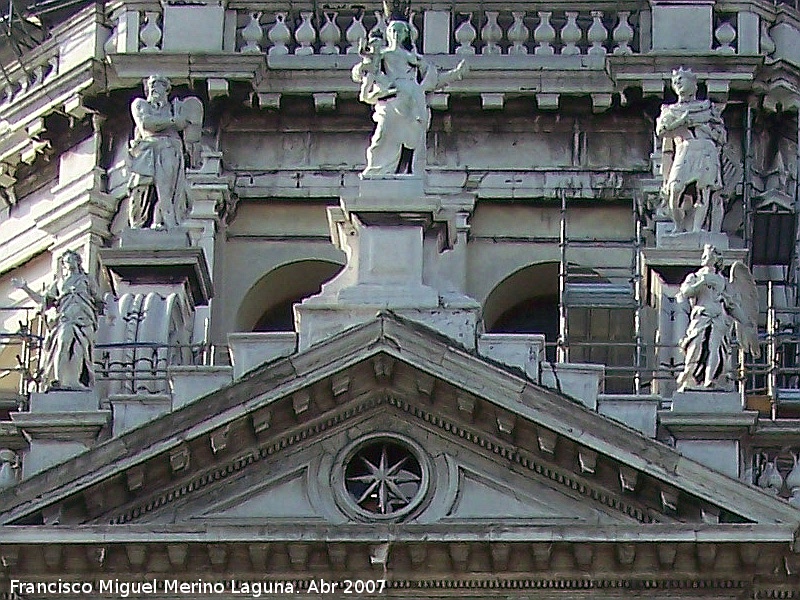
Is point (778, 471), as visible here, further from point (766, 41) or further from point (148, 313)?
point (766, 41)

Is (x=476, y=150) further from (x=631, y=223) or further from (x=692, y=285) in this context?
(x=692, y=285)

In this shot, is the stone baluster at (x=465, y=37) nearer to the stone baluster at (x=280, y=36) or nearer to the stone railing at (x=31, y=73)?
the stone baluster at (x=280, y=36)

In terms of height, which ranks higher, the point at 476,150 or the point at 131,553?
the point at 476,150

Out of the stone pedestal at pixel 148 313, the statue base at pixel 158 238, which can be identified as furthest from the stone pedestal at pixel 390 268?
the statue base at pixel 158 238

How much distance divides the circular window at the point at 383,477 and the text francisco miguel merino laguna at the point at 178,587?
853mm

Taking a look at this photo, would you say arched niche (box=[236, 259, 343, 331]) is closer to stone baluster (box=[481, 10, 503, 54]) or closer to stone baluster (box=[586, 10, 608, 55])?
stone baluster (box=[481, 10, 503, 54])

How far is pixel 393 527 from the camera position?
1524 inches

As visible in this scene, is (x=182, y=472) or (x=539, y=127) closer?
(x=182, y=472)

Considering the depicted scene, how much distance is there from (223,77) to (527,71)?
3.85 metres

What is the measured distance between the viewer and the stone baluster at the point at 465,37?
4709 centimetres

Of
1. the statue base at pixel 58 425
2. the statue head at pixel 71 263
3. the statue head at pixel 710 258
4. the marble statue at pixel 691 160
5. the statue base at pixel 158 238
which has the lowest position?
the statue base at pixel 58 425

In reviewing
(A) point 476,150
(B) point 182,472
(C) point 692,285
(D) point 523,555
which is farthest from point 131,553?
(A) point 476,150

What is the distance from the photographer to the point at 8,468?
130 feet

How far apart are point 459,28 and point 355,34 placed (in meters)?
1.35
